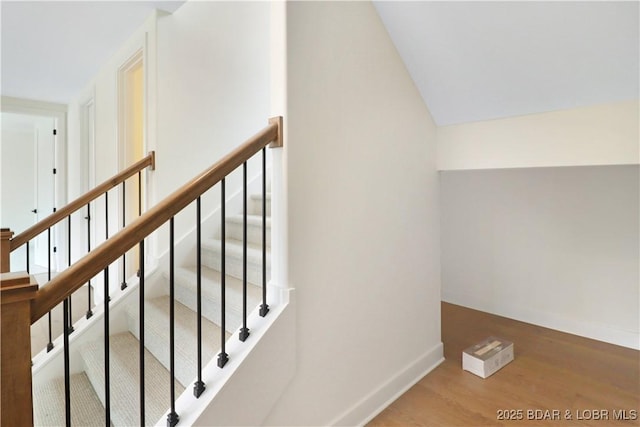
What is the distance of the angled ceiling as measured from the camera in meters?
1.53

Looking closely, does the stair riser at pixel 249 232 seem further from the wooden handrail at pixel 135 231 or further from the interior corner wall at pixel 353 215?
the wooden handrail at pixel 135 231

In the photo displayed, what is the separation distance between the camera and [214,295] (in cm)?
199

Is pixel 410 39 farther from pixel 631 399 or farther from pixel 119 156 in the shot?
pixel 119 156

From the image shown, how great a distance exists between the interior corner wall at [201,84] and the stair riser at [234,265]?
0.34m

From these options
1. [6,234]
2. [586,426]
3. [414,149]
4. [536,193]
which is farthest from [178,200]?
[536,193]

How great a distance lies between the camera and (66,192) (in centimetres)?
525

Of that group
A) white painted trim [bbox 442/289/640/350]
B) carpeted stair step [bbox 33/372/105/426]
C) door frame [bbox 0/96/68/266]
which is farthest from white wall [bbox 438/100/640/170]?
door frame [bbox 0/96/68/266]

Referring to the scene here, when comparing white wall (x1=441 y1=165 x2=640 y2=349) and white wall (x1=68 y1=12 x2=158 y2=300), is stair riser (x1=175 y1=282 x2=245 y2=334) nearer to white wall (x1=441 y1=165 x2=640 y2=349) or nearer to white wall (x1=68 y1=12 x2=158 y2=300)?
white wall (x1=68 y1=12 x2=158 y2=300)

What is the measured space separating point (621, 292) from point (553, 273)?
461 mm

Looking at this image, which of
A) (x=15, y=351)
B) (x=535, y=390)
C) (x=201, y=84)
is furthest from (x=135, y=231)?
(x=535, y=390)

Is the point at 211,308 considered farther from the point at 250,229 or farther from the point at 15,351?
the point at 15,351

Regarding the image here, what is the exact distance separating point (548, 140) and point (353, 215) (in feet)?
3.73

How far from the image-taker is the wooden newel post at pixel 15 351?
2.81ft

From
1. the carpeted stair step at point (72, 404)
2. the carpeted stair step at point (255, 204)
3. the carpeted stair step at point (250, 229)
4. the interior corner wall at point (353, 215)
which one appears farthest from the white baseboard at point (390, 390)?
the carpeted stair step at point (255, 204)
